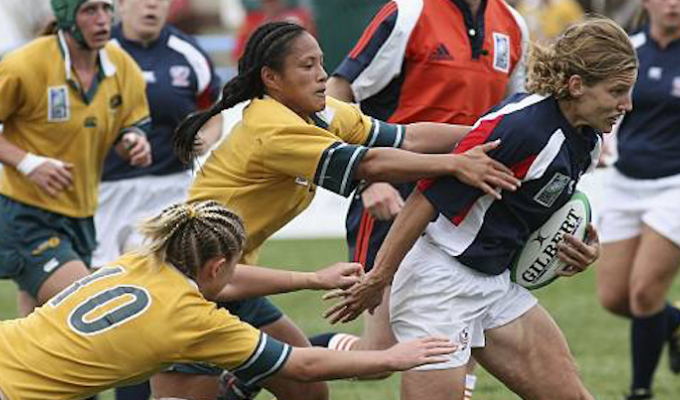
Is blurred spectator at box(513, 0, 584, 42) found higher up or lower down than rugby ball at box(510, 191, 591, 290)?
lower down

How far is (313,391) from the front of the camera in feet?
19.1

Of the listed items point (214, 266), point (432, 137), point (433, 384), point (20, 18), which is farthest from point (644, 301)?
point (20, 18)

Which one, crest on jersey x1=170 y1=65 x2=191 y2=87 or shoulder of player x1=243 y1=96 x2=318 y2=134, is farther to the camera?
crest on jersey x1=170 y1=65 x2=191 y2=87

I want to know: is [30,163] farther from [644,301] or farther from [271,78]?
[644,301]

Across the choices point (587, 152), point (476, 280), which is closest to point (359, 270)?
point (476, 280)

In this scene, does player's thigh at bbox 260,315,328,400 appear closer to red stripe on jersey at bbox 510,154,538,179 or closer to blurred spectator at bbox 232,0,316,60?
red stripe on jersey at bbox 510,154,538,179

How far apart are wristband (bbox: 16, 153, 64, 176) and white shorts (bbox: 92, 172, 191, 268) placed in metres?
1.73

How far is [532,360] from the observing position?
5363 mm

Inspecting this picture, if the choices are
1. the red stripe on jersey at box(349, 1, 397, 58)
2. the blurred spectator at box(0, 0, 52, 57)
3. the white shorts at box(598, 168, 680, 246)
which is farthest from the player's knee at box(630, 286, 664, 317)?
the blurred spectator at box(0, 0, 52, 57)

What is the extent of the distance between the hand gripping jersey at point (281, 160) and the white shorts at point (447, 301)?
0.40m

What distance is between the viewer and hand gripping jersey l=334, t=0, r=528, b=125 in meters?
6.06

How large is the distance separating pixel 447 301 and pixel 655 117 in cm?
299

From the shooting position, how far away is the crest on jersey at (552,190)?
16.8 ft

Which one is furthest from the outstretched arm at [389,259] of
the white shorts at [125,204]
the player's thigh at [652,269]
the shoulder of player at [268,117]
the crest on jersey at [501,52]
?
the white shorts at [125,204]
